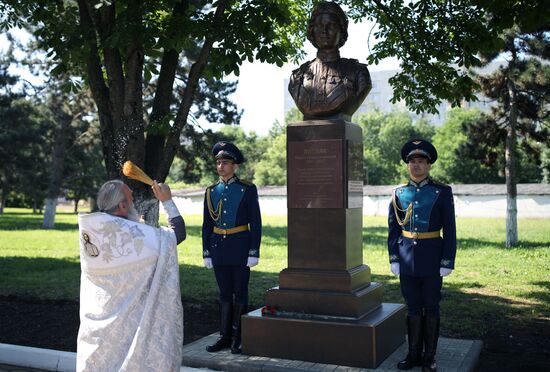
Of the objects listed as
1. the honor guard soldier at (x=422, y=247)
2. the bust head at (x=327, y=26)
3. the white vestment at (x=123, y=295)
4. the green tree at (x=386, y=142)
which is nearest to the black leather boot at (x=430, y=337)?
the honor guard soldier at (x=422, y=247)

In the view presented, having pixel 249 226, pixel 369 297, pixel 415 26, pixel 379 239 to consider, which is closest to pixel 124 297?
pixel 249 226

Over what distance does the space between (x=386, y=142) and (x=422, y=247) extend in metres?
65.5

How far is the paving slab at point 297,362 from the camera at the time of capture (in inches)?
203

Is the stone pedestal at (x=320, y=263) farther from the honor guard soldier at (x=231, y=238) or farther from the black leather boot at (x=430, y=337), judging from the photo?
the black leather boot at (x=430, y=337)

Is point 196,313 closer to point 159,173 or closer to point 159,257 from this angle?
point 159,173

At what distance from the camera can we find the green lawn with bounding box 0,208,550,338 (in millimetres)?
7882

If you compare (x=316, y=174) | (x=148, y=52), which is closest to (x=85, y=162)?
(x=148, y=52)

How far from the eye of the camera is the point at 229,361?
541 cm

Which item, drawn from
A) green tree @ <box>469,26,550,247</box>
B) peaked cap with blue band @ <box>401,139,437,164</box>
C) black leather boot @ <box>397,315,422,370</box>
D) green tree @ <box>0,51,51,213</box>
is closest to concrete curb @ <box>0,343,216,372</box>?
black leather boot @ <box>397,315,422,370</box>

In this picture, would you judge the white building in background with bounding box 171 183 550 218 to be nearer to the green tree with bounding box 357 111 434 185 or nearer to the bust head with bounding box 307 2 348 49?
the green tree with bounding box 357 111 434 185

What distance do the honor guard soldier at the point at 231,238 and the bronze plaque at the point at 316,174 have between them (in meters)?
0.43

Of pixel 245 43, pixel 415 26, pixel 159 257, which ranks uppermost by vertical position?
pixel 415 26

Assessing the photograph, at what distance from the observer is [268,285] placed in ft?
34.6

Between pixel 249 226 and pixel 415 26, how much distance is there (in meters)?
4.90
